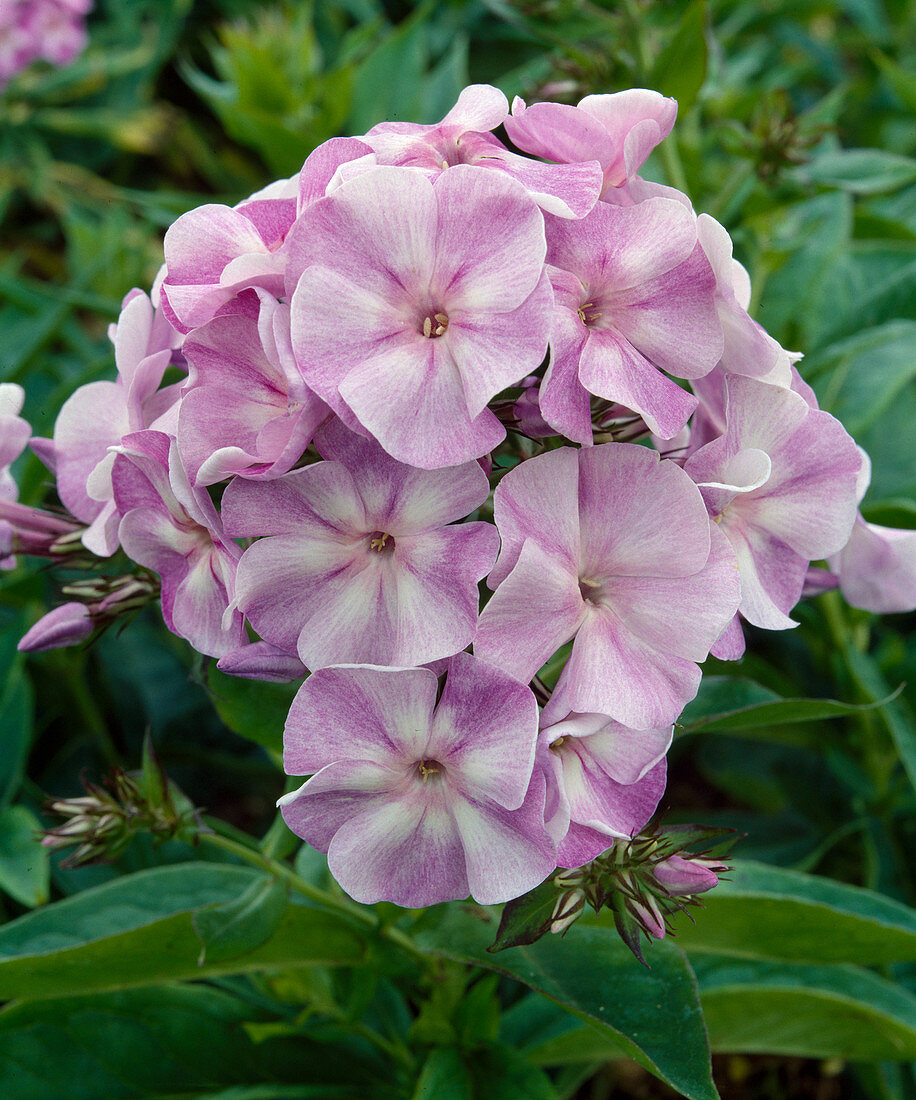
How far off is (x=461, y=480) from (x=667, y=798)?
111 cm

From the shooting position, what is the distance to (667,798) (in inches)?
61.1

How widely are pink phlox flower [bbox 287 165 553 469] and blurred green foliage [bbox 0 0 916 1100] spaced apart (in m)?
0.30

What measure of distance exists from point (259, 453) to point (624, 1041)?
0.44 metres

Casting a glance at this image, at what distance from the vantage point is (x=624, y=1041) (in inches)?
26.2

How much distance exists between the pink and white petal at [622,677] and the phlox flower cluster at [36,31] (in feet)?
8.01

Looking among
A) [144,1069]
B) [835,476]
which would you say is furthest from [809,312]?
[144,1069]

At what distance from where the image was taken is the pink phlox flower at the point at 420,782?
1.86 feet

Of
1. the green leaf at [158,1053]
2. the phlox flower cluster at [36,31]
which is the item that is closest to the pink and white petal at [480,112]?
the green leaf at [158,1053]

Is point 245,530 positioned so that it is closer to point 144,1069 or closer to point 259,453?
point 259,453

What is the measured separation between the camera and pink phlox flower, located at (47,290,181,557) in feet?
2.21

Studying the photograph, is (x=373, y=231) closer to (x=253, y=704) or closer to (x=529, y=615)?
(x=529, y=615)

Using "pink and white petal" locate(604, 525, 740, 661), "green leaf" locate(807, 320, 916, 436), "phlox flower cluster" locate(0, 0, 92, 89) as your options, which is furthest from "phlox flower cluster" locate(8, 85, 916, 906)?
"phlox flower cluster" locate(0, 0, 92, 89)

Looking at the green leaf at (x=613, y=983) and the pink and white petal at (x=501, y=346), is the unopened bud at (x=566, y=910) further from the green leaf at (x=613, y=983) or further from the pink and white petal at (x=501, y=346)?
the pink and white petal at (x=501, y=346)

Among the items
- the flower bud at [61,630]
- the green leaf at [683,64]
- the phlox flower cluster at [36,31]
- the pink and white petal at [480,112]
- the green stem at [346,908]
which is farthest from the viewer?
the phlox flower cluster at [36,31]
